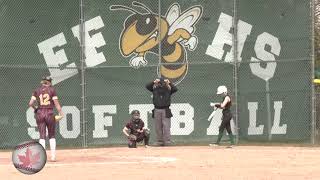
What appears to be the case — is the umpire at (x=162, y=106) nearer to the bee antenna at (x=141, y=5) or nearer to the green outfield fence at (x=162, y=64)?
the green outfield fence at (x=162, y=64)

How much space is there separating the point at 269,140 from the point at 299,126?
86 centimetres

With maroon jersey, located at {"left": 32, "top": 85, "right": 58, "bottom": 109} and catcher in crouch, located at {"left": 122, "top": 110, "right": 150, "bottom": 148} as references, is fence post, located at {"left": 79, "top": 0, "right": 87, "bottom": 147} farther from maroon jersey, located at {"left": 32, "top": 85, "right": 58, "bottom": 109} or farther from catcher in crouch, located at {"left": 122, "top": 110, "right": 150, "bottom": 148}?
maroon jersey, located at {"left": 32, "top": 85, "right": 58, "bottom": 109}

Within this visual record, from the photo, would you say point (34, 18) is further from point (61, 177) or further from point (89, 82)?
point (61, 177)

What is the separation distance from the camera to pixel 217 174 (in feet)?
32.9

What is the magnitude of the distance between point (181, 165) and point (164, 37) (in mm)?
6613

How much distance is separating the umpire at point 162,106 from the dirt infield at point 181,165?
1.87 meters

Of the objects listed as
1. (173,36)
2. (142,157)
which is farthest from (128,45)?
(142,157)

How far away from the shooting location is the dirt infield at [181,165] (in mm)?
9883

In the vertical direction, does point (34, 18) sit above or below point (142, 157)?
above

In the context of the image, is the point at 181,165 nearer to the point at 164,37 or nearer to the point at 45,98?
the point at 45,98

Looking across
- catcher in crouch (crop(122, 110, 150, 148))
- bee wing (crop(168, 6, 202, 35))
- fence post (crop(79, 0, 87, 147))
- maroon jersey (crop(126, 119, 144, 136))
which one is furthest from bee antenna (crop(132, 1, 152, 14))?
maroon jersey (crop(126, 119, 144, 136))

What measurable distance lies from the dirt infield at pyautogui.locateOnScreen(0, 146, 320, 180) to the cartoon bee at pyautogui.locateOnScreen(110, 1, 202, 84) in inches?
123

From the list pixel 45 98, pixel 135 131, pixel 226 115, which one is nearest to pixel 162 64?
pixel 135 131

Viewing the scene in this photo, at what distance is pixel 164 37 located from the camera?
17.4m
